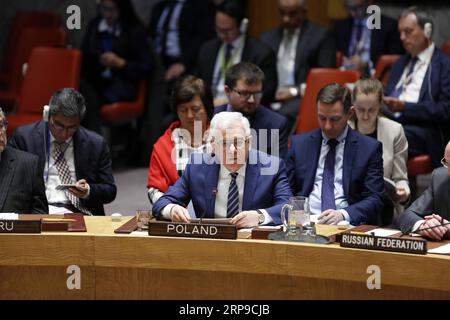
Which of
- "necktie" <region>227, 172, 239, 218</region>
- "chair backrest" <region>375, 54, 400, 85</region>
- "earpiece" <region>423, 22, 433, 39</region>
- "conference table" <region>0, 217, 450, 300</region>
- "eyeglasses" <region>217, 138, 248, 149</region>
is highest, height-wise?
"earpiece" <region>423, 22, 433, 39</region>

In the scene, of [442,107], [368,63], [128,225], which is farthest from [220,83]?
[128,225]

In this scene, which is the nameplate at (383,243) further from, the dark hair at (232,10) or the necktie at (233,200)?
the dark hair at (232,10)

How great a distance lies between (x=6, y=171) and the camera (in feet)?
15.2

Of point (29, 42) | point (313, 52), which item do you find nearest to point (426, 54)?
point (313, 52)

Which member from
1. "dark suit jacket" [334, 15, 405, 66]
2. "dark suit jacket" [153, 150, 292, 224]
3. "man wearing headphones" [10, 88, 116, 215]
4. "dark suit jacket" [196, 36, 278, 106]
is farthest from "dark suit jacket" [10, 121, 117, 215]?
"dark suit jacket" [334, 15, 405, 66]

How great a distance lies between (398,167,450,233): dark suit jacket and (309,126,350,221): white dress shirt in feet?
2.06

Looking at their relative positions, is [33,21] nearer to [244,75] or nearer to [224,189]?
[244,75]

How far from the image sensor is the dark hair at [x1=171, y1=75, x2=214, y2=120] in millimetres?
5160

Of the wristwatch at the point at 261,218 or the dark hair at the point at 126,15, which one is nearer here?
the wristwatch at the point at 261,218

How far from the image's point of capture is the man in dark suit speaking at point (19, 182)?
15.1 feet

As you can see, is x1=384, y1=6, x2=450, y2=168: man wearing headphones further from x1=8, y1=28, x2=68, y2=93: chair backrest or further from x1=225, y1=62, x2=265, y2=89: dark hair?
x1=8, y1=28, x2=68, y2=93: chair backrest

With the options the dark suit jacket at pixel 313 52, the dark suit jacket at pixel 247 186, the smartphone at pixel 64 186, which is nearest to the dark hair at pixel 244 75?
the dark suit jacket at pixel 247 186

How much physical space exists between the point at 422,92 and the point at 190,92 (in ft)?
5.91

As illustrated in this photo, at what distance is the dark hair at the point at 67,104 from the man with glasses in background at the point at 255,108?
0.93m
